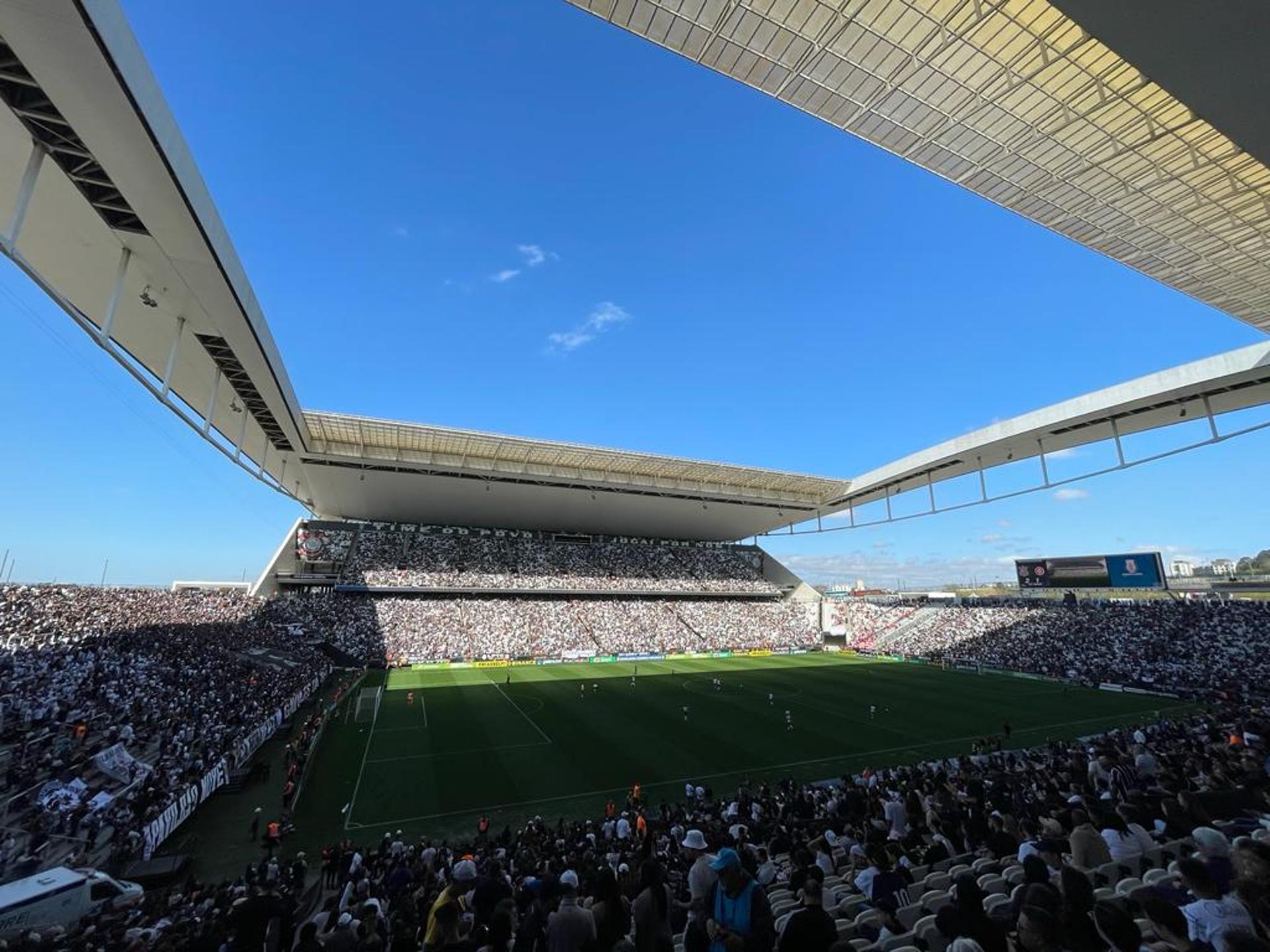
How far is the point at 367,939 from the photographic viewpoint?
15.6 feet

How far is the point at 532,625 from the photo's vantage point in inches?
1847

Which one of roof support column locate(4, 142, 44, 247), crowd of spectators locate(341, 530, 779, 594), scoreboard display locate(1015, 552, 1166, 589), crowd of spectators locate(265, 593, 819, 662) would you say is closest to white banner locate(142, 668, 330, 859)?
Answer: roof support column locate(4, 142, 44, 247)

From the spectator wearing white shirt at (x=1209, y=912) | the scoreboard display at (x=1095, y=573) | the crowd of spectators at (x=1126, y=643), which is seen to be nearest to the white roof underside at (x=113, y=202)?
the spectator wearing white shirt at (x=1209, y=912)

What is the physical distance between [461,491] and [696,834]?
42.8 m

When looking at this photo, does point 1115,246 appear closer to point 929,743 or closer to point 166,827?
point 929,743

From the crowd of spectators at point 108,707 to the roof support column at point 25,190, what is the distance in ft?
38.3

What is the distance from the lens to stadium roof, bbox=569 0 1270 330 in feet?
23.1

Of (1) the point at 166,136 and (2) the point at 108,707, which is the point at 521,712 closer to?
(2) the point at 108,707

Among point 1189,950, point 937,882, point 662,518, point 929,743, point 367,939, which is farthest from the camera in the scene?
point 662,518

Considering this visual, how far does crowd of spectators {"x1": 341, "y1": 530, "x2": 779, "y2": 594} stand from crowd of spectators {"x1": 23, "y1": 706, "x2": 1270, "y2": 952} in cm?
3564

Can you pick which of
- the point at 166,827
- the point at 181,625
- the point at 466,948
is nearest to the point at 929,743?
the point at 466,948

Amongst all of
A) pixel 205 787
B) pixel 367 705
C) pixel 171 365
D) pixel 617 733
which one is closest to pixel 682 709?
pixel 617 733

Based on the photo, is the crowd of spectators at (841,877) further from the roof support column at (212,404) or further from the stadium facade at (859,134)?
the roof support column at (212,404)

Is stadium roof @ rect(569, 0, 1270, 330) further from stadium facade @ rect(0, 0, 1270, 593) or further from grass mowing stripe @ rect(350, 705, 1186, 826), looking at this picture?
grass mowing stripe @ rect(350, 705, 1186, 826)
